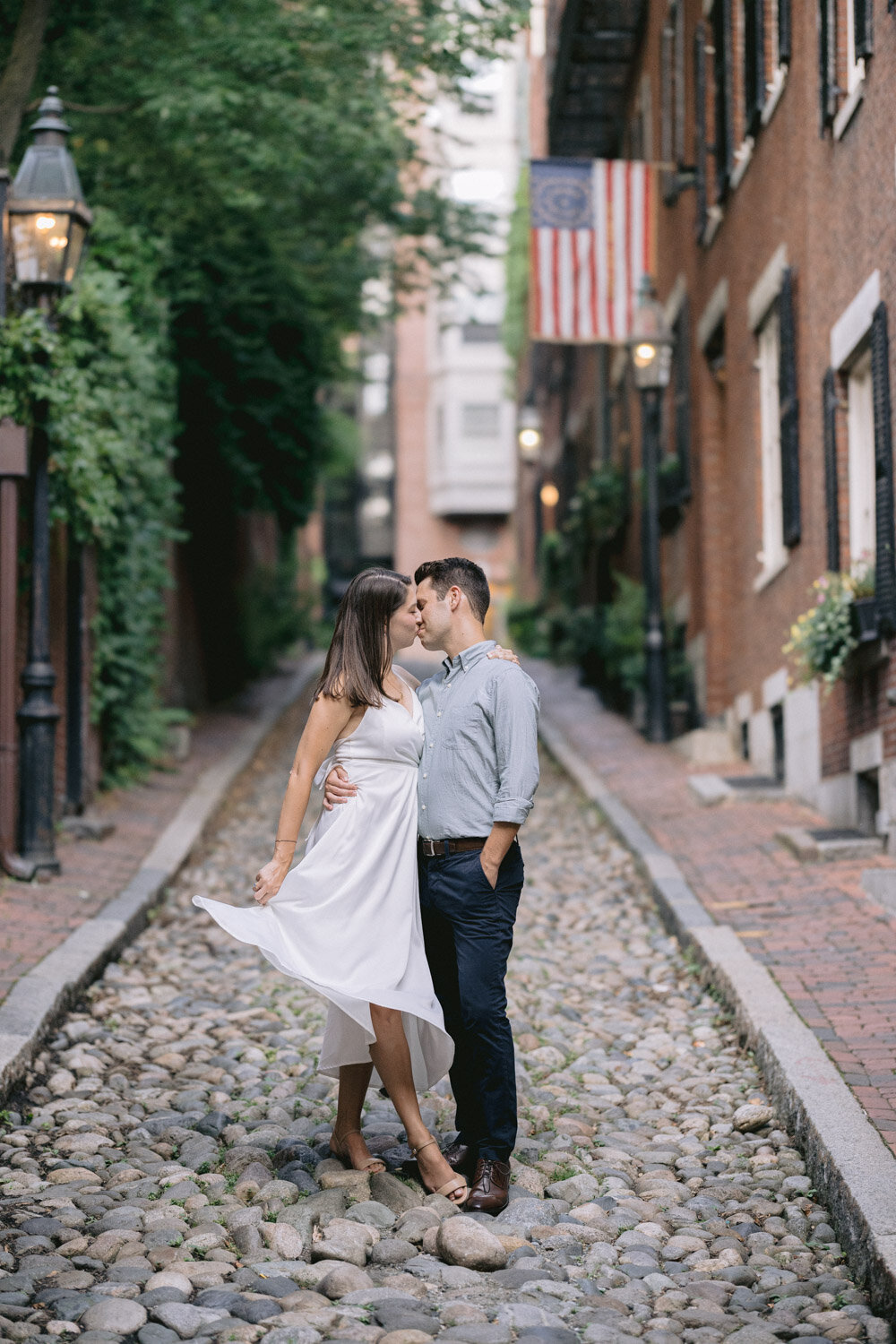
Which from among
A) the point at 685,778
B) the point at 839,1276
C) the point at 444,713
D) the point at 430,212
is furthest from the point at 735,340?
the point at 839,1276

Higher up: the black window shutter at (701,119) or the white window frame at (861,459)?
the black window shutter at (701,119)

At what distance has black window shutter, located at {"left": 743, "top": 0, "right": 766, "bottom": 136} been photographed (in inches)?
449

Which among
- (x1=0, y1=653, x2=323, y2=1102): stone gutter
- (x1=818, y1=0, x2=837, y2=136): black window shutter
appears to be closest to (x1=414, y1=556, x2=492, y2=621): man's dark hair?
(x1=0, y1=653, x2=323, y2=1102): stone gutter

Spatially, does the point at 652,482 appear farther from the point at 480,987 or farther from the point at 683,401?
the point at 480,987

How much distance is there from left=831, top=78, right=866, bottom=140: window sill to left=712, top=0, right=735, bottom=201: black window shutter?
3.76m

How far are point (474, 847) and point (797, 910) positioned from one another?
3.57m

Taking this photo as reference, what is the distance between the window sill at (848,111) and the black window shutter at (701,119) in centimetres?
475

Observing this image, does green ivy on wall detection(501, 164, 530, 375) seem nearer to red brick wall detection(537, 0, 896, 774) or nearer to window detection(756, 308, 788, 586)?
red brick wall detection(537, 0, 896, 774)

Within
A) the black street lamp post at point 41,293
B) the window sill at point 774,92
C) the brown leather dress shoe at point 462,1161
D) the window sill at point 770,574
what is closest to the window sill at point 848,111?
the window sill at point 774,92

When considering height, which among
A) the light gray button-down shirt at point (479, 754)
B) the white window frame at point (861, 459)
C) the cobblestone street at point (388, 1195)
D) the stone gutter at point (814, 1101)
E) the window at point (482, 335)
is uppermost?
the window at point (482, 335)

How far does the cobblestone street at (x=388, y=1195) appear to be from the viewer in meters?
3.60

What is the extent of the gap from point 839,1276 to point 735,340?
10.2 m

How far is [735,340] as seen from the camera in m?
12.9

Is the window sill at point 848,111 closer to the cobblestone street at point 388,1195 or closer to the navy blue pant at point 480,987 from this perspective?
the cobblestone street at point 388,1195
